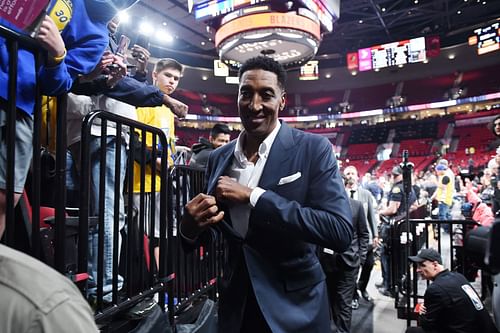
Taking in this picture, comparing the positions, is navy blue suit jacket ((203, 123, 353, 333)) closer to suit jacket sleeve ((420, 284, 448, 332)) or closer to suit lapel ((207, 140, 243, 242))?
suit lapel ((207, 140, 243, 242))

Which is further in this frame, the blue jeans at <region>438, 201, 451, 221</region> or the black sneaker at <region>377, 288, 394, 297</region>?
the blue jeans at <region>438, 201, 451, 221</region>

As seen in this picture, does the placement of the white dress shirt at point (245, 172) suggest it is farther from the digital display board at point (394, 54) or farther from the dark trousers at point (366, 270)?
the digital display board at point (394, 54)

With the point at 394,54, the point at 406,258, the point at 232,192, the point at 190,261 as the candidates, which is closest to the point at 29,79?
the point at 232,192

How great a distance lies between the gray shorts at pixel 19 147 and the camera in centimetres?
145

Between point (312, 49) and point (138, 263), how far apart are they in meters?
9.78

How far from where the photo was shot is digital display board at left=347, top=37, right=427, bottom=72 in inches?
795

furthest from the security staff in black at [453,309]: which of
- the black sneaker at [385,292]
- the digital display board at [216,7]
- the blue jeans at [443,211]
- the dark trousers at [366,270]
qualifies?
the digital display board at [216,7]

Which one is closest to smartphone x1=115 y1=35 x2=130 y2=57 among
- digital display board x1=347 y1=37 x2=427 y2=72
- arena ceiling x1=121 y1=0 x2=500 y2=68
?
arena ceiling x1=121 y1=0 x2=500 y2=68

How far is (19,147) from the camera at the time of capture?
1507mm

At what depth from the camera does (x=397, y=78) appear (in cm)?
3005

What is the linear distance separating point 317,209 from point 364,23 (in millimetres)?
23607

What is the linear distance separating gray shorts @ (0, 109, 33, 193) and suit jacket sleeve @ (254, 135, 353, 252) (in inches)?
38.7

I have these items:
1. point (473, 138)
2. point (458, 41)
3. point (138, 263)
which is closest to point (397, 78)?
point (458, 41)

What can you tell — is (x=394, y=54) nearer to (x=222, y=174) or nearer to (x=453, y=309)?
(x=453, y=309)
